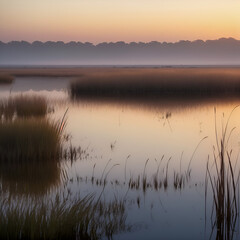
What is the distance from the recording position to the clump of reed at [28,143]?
36.2 feet

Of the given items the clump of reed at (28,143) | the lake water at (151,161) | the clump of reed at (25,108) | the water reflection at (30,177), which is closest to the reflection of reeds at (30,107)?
the clump of reed at (25,108)

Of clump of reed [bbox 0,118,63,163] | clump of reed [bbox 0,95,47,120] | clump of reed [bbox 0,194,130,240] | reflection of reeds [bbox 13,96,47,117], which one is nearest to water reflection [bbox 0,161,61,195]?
clump of reed [bbox 0,118,63,163]

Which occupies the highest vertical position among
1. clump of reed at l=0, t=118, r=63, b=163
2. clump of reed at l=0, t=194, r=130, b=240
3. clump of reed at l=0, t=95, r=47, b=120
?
clump of reed at l=0, t=95, r=47, b=120

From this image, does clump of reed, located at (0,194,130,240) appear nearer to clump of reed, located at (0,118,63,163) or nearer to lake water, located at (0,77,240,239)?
lake water, located at (0,77,240,239)

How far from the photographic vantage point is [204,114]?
2148 centimetres

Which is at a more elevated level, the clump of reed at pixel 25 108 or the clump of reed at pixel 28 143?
the clump of reed at pixel 25 108

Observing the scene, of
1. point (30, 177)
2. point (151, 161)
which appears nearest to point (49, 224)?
point (30, 177)

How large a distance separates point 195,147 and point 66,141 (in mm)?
3689

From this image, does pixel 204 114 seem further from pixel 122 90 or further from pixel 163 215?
pixel 163 215

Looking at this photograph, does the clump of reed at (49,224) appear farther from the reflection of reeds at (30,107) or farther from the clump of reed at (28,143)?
the reflection of reeds at (30,107)

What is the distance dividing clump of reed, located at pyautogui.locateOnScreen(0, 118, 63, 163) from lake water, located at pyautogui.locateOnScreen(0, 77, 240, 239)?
2.16 feet

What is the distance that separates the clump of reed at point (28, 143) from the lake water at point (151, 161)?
2.16ft

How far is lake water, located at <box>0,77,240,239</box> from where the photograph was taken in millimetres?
7477

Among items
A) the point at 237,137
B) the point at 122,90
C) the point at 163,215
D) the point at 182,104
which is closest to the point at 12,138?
the point at 163,215
